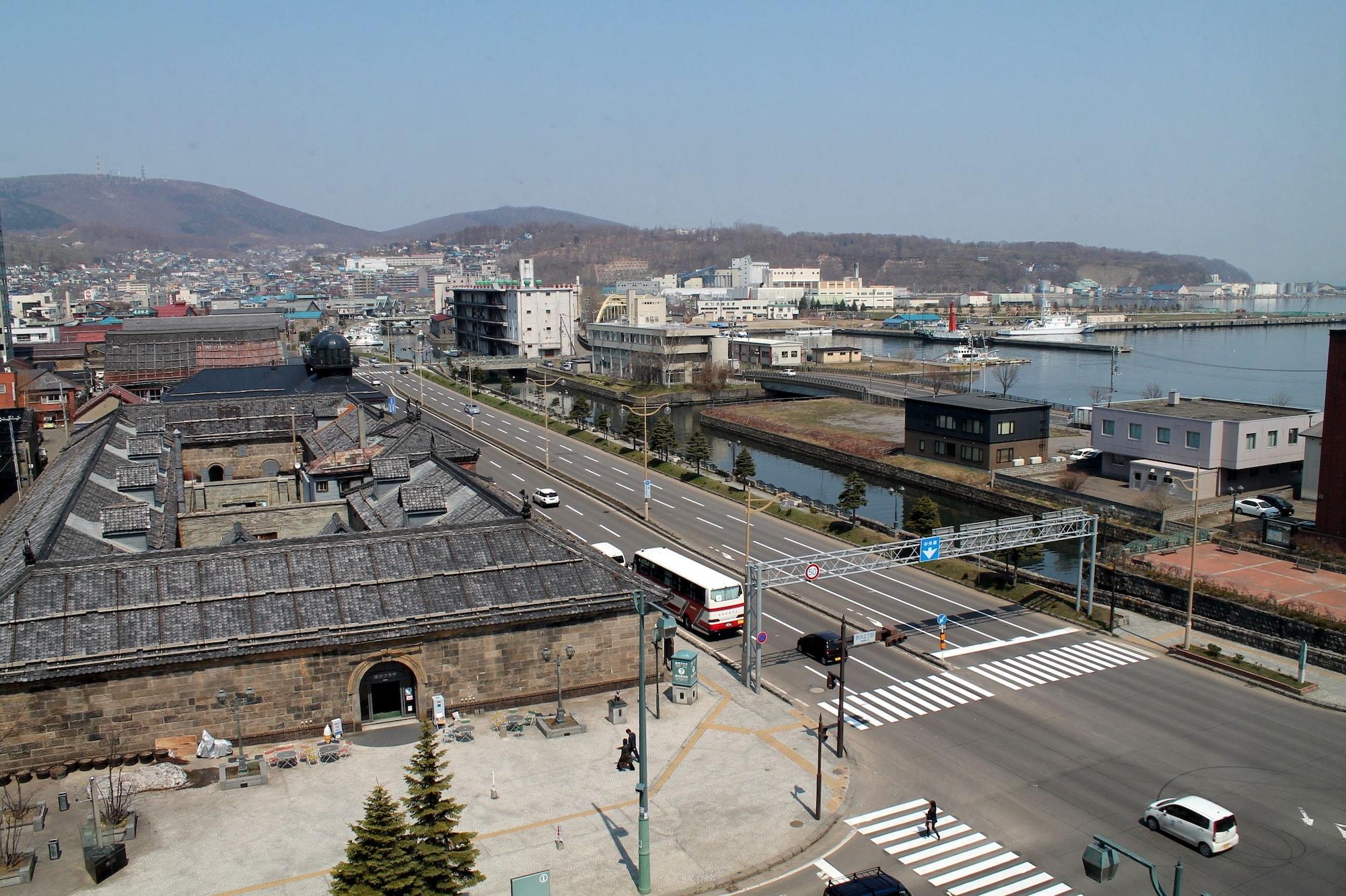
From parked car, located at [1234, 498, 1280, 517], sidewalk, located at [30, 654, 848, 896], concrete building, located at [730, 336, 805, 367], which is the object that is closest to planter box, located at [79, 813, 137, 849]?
sidewalk, located at [30, 654, 848, 896]

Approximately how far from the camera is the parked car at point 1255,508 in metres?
48.3

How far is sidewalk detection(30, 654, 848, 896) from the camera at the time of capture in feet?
61.2

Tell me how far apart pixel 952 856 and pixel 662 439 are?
167ft

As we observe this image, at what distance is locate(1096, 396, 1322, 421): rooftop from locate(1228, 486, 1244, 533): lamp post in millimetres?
3902

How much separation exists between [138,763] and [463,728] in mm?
7464

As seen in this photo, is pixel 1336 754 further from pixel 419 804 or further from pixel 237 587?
pixel 237 587

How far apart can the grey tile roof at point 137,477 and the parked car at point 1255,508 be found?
50.1 metres

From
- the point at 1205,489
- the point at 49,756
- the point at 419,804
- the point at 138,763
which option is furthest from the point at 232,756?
the point at 1205,489

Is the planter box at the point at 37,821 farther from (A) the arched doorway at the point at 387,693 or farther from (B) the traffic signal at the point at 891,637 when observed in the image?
(B) the traffic signal at the point at 891,637

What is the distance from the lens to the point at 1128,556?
40.9 m

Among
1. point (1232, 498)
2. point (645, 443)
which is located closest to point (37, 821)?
point (645, 443)

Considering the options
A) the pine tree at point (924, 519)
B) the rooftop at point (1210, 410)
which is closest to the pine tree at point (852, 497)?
the pine tree at point (924, 519)

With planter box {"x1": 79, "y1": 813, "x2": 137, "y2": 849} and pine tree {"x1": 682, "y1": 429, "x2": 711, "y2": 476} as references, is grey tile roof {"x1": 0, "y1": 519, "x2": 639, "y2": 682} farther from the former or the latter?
pine tree {"x1": 682, "y1": 429, "x2": 711, "y2": 476}

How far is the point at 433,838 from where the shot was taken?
48.1ft
